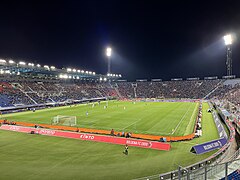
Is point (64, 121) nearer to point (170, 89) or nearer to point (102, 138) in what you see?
point (102, 138)

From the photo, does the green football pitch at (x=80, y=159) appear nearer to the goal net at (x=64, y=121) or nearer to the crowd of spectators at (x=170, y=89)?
the goal net at (x=64, y=121)

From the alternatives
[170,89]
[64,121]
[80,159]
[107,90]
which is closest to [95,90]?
[107,90]

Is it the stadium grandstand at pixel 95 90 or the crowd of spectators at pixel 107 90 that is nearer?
the stadium grandstand at pixel 95 90

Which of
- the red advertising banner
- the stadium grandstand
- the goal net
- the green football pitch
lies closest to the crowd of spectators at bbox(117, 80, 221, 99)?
the stadium grandstand

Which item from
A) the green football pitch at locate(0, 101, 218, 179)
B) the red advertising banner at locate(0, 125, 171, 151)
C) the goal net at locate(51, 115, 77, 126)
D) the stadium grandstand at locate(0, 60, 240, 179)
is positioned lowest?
the green football pitch at locate(0, 101, 218, 179)

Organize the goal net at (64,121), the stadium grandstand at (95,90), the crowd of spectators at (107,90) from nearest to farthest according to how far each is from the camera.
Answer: the goal net at (64,121), the stadium grandstand at (95,90), the crowd of spectators at (107,90)

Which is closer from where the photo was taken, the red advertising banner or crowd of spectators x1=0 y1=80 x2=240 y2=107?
the red advertising banner

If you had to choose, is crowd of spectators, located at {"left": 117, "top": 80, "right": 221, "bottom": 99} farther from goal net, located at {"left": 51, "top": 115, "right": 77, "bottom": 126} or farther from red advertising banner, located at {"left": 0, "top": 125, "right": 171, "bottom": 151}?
red advertising banner, located at {"left": 0, "top": 125, "right": 171, "bottom": 151}

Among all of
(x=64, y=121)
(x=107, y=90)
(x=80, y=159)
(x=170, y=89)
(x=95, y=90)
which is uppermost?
(x=170, y=89)

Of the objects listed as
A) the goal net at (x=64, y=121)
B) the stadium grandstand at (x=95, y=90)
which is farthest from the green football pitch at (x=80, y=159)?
the goal net at (x=64, y=121)

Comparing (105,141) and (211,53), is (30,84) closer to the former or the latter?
(105,141)

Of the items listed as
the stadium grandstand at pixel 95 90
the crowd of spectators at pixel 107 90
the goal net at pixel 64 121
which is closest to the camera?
the goal net at pixel 64 121

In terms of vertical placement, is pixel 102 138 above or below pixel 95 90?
below

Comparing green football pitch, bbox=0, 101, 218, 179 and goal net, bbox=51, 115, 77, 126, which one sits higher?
goal net, bbox=51, 115, 77, 126
